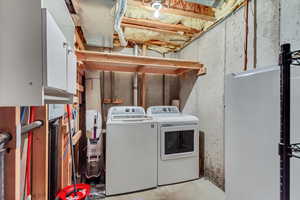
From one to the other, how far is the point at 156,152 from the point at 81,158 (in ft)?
5.20

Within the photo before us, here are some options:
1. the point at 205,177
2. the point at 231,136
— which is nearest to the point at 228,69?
the point at 231,136

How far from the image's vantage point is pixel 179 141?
254 centimetres

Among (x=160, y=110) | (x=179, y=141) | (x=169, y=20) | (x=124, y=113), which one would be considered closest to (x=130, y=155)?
(x=124, y=113)

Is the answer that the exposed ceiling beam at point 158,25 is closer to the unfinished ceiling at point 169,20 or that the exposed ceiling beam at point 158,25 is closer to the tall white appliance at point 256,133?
the unfinished ceiling at point 169,20

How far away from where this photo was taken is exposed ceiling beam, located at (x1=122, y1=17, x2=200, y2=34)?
8.04ft

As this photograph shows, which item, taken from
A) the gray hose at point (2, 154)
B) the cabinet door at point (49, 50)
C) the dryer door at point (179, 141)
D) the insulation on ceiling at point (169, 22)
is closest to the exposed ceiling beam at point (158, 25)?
the insulation on ceiling at point (169, 22)

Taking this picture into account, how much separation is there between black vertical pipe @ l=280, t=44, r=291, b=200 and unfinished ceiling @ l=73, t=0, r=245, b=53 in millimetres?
1425

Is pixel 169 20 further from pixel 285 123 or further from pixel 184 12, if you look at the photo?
pixel 285 123

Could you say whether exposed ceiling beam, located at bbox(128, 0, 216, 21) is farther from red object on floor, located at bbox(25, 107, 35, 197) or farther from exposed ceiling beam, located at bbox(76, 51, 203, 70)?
red object on floor, located at bbox(25, 107, 35, 197)

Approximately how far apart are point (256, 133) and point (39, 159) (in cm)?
176

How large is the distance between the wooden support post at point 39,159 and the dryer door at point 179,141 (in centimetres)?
158

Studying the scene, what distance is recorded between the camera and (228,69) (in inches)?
86.4

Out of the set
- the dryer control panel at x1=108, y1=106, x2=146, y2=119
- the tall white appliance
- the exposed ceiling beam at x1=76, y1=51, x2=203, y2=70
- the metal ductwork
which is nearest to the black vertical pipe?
the tall white appliance

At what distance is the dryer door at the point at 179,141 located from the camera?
2.41 meters
